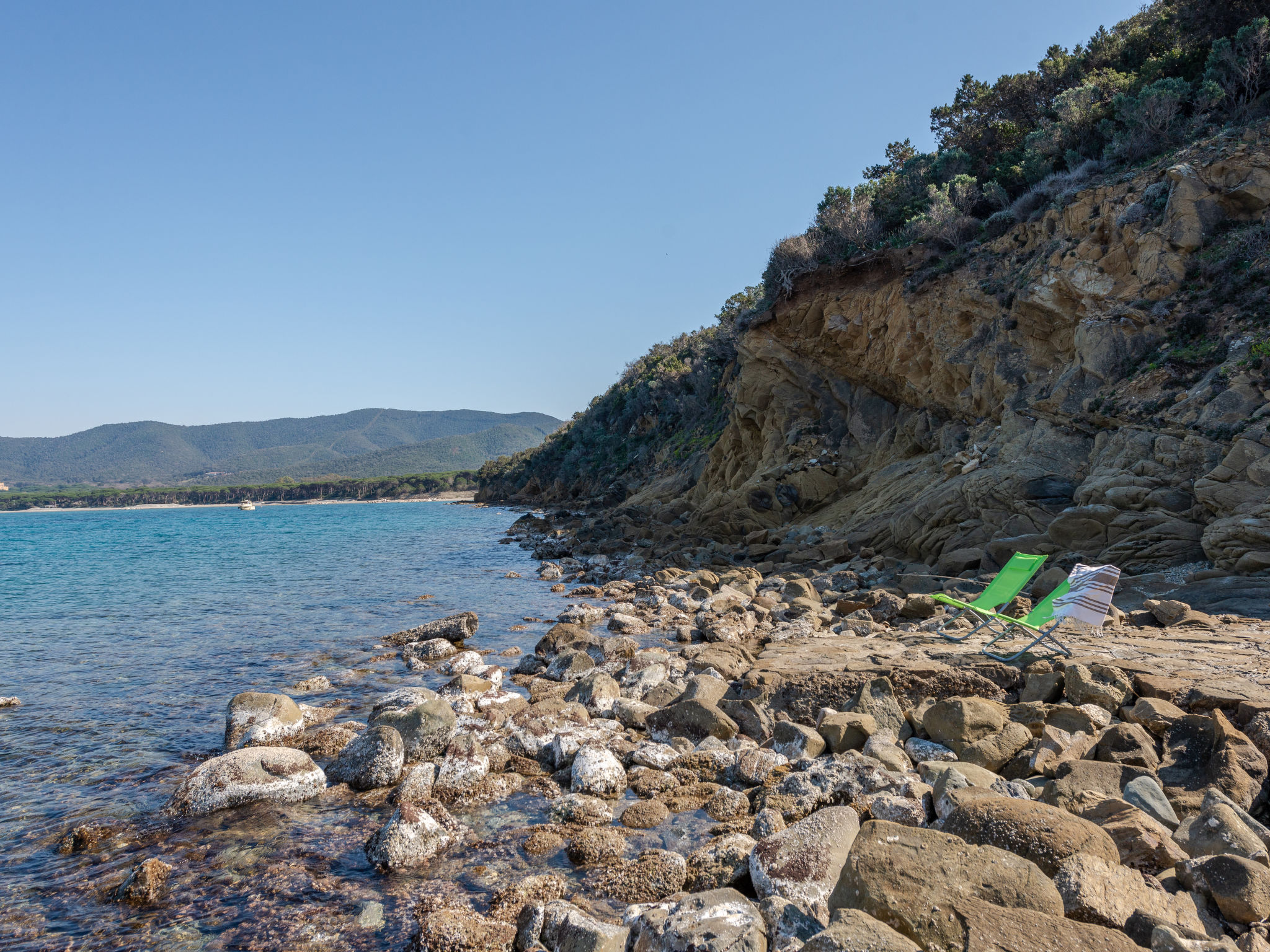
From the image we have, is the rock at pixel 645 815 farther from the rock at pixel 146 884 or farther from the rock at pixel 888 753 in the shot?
the rock at pixel 146 884

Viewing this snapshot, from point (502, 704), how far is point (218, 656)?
235 inches

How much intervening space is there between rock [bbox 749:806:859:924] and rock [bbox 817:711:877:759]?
1682 mm

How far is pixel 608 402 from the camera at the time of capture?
214 feet

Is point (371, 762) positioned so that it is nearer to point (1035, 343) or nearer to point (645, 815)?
point (645, 815)

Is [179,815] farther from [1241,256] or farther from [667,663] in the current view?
[1241,256]

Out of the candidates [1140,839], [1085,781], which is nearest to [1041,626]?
[1085,781]

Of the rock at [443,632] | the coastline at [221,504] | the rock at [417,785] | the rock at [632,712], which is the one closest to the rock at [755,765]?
the rock at [632,712]

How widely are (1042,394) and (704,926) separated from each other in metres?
16.0

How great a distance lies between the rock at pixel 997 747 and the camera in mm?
5453

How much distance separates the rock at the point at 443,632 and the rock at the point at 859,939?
31.8 feet

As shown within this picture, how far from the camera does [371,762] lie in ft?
19.8

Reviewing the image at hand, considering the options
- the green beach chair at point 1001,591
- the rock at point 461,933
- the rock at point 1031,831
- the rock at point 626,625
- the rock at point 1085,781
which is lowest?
the rock at point 626,625

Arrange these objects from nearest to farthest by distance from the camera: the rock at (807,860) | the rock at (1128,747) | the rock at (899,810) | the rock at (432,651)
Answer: the rock at (807,860) → the rock at (899,810) → the rock at (1128,747) → the rock at (432,651)

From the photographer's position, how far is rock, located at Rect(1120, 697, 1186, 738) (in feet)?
17.9
